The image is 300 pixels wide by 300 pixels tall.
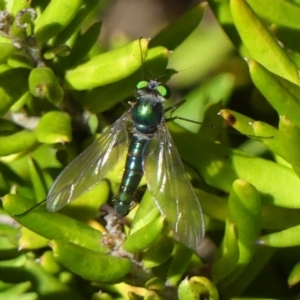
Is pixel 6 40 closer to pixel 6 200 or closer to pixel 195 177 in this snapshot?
pixel 6 200

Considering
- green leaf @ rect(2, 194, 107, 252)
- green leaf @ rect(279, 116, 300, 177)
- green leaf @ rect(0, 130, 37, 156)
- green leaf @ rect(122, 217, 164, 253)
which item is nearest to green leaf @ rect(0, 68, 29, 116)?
green leaf @ rect(0, 130, 37, 156)

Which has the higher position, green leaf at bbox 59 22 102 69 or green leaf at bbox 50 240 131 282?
green leaf at bbox 59 22 102 69

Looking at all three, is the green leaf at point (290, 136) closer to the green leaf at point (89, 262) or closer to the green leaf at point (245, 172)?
the green leaf at point (245, 172)

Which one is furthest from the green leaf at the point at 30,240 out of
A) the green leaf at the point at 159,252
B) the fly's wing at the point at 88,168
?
the green leaf at the point at 159,252

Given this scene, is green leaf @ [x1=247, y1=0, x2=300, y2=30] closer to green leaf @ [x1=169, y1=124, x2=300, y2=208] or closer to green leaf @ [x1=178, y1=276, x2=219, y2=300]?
green leaf @ [x1=169, y1=124, x2=300, y2=208]

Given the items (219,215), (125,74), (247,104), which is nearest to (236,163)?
(219,215)

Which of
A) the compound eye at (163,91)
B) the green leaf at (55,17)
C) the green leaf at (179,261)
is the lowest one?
the green leaf at (179,261)

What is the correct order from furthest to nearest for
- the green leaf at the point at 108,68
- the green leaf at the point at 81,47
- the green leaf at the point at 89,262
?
1. the green leaf at the point at 81,47
2. the green leaf at the point at 108,68
3. the green leaf at the point at 89,262
